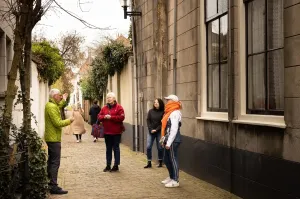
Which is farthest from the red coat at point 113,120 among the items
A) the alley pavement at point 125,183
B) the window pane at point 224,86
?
the window pane at point 224,86

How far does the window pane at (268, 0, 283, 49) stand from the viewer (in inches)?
247

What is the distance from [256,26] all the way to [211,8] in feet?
Result: 6.42

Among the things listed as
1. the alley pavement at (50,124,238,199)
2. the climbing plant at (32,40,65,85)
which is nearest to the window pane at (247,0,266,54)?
the alley pavement at (50,124,238,199)

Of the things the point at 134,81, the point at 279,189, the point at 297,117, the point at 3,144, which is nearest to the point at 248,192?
the point at 279,189

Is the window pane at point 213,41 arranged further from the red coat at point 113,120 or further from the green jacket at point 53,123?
the green jacket at point 53,123

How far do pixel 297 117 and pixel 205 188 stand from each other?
3074 millimetres

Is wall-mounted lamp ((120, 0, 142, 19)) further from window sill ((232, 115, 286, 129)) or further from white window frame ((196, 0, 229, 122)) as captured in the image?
window sill ((232, 115, 286, 129))

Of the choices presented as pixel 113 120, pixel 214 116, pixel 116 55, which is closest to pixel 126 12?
pixel 116 55

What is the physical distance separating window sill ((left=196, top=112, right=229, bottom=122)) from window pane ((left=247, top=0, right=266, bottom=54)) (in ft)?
4.47

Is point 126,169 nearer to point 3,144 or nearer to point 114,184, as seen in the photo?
point 114,184

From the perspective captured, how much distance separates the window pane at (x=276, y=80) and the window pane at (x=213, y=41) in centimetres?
216

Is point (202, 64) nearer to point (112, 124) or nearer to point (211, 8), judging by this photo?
point (211, 8)

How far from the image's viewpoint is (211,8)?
28.9ft

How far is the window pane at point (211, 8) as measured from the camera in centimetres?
866
